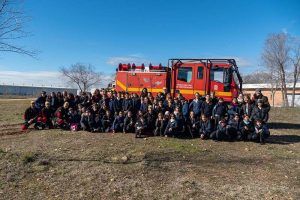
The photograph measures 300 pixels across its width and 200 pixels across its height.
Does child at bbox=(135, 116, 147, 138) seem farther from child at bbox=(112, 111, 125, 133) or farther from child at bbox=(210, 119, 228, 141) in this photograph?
child at bbox=(210, 119, 228, 141)

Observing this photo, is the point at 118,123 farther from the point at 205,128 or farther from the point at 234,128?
the point at 234,128

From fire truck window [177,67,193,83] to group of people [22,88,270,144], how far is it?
282 cm

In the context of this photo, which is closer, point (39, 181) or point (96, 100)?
point (39, 181)

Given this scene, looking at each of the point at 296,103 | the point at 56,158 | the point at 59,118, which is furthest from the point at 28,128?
the point at 296,103

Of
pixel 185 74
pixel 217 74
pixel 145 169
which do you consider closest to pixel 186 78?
pixel 185 74

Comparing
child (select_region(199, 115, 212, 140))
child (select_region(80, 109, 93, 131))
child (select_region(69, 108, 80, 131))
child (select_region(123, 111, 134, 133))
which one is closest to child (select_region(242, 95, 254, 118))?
child (select_region(199, 115, 212, 140))

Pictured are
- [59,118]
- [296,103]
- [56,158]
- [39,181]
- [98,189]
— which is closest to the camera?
[98,189]

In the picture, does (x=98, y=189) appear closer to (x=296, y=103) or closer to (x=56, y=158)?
(x=56, y=158)

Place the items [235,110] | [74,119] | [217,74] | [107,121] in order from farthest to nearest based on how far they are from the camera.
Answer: [217,74] → [74,119] → [107,121] → [235,110]

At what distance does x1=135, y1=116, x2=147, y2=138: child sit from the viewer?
48.7ft

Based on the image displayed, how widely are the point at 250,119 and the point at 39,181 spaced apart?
28.8 ft

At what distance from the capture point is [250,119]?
1466 cm

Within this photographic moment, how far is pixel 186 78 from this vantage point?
19531 mm

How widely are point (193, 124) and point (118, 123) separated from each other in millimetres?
3318
